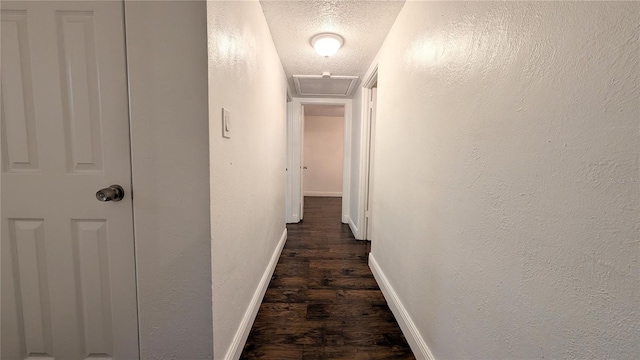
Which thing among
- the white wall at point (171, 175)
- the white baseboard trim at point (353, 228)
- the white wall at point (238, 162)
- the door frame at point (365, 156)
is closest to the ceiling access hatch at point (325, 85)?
the door frame at point (365, 156)

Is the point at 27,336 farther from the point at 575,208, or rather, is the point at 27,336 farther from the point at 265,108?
the point at 575,208

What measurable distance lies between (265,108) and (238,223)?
0.96 meters

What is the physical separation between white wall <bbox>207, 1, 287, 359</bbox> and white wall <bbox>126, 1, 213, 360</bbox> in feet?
0.14

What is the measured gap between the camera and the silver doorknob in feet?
2.88

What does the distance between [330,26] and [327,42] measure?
0.13m

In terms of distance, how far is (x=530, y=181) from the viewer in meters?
0.62

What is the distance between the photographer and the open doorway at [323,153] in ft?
20.1

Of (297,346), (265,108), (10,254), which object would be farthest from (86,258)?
(265,108)

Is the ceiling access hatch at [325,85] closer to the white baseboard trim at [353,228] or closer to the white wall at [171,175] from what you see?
the white baseboard trim at [353,228]

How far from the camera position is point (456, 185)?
0.94 meters

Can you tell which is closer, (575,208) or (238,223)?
(575,208)

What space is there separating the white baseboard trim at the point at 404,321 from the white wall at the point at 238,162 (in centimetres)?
91

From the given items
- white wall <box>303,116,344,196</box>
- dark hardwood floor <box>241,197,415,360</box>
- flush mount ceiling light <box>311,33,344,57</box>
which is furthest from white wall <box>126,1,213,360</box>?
white wall <box>303,116,344,196</box>

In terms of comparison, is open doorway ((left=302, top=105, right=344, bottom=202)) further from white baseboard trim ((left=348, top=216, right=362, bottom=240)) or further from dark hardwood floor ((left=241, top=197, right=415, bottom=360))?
dark hardwood floor ((left=241, top=197, right=415, bottom=360))
